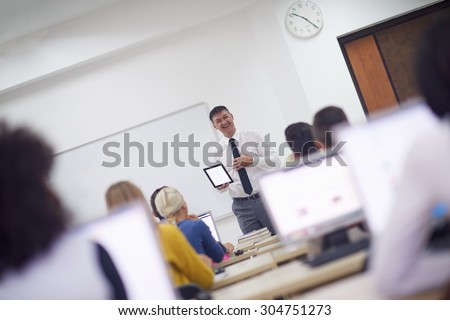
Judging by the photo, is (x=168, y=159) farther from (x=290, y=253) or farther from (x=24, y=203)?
(x=24, y=203)

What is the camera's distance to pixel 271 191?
5.07 feet

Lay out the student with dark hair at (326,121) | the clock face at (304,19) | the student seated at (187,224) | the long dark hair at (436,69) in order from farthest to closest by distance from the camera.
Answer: the clock face at (304,19) < the student seated at (187,224) < the student with dark hair at (326,121) < the long dark hair at (436,69)

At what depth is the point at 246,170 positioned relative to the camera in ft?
10.7

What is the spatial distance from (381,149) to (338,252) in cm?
32

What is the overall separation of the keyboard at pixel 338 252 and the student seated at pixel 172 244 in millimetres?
403

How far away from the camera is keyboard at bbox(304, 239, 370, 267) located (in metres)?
1.34

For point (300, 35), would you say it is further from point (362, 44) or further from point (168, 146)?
point (168, 146)

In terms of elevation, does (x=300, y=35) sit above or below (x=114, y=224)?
above

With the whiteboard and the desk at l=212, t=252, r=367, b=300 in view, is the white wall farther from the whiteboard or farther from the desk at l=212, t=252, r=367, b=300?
the desk at l=212, t=252, r=367, b=300

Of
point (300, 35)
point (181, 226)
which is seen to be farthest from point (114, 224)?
point (300, 35)

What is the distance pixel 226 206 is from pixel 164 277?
328cm

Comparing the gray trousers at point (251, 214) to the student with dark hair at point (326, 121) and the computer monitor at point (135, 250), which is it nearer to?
the student with dark hair at point (326, 121)

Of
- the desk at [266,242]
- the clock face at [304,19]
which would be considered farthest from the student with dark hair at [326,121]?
the clock face at [304,19]

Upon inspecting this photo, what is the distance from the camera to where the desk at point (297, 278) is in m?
1.26
